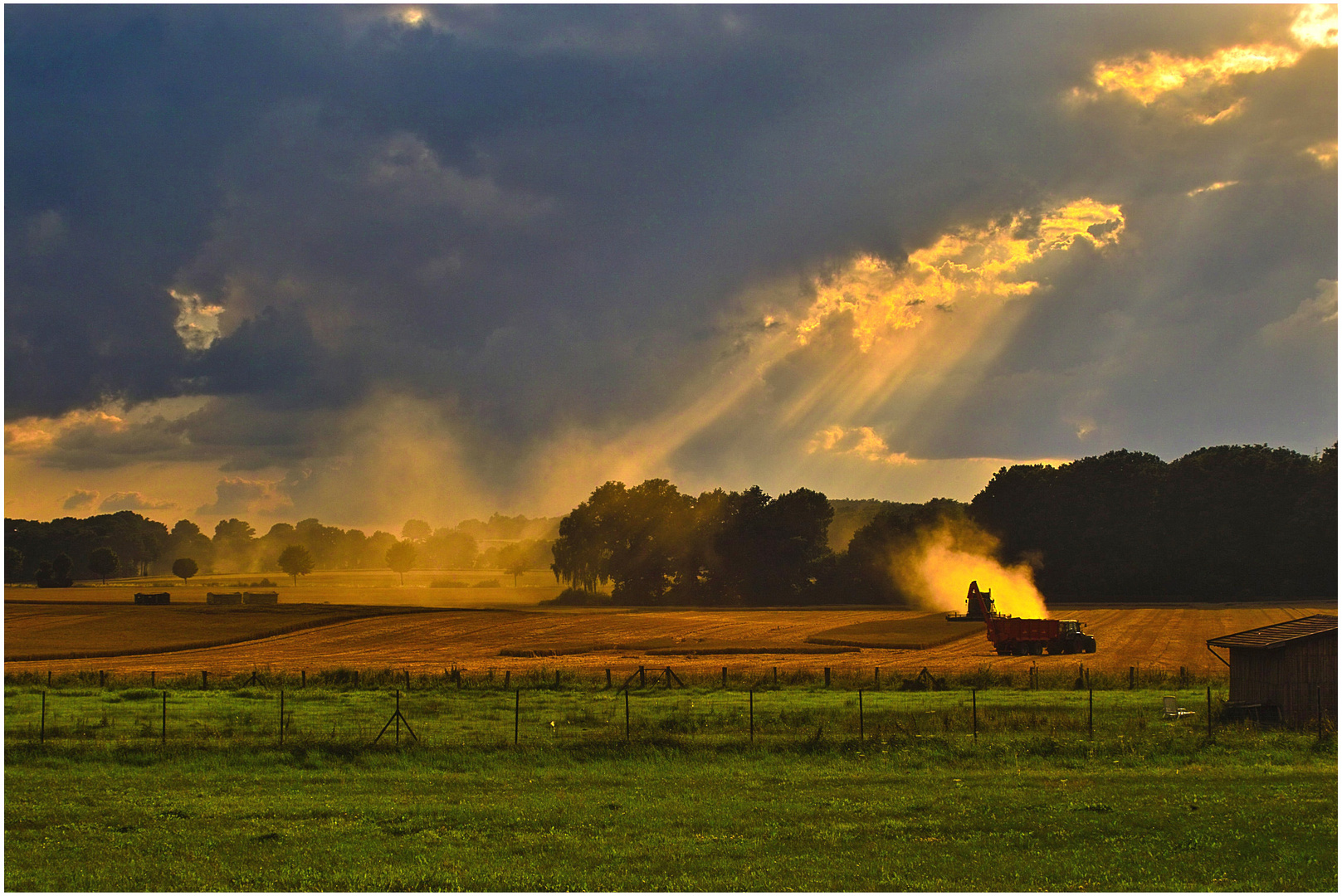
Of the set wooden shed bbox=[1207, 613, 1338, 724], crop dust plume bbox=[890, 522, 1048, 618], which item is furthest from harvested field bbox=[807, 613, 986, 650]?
wooden shed bbox=[1207, 613, 1338, 724]

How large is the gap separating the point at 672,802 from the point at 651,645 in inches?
2524

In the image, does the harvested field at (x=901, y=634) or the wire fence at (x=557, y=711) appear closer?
the wire fence at (x=557, y=711)

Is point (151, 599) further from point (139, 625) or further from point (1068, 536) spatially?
point (1068, 536)

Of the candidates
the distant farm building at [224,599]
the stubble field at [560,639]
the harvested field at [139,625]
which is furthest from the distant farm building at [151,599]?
the harvested field at [139,625]

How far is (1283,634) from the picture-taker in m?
39.5

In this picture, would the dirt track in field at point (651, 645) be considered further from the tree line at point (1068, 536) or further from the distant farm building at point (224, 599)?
the distant farm building at point (224, 599)

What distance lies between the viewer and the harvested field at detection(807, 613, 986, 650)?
8669 cm

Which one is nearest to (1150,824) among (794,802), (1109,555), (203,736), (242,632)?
(794,802)

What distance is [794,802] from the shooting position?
2497 cm

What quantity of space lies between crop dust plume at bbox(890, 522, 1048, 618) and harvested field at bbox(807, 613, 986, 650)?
128ft

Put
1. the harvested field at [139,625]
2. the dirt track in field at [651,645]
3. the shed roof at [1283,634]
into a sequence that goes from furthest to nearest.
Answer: the harvested field at [139,625], the dirt track in field at [651,645], the shed roof at [1283,634]

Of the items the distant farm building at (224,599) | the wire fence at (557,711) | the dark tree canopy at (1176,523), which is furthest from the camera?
the distant farm building at (224,599)

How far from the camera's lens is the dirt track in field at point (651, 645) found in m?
68.9

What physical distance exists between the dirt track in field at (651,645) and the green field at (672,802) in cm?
2600
